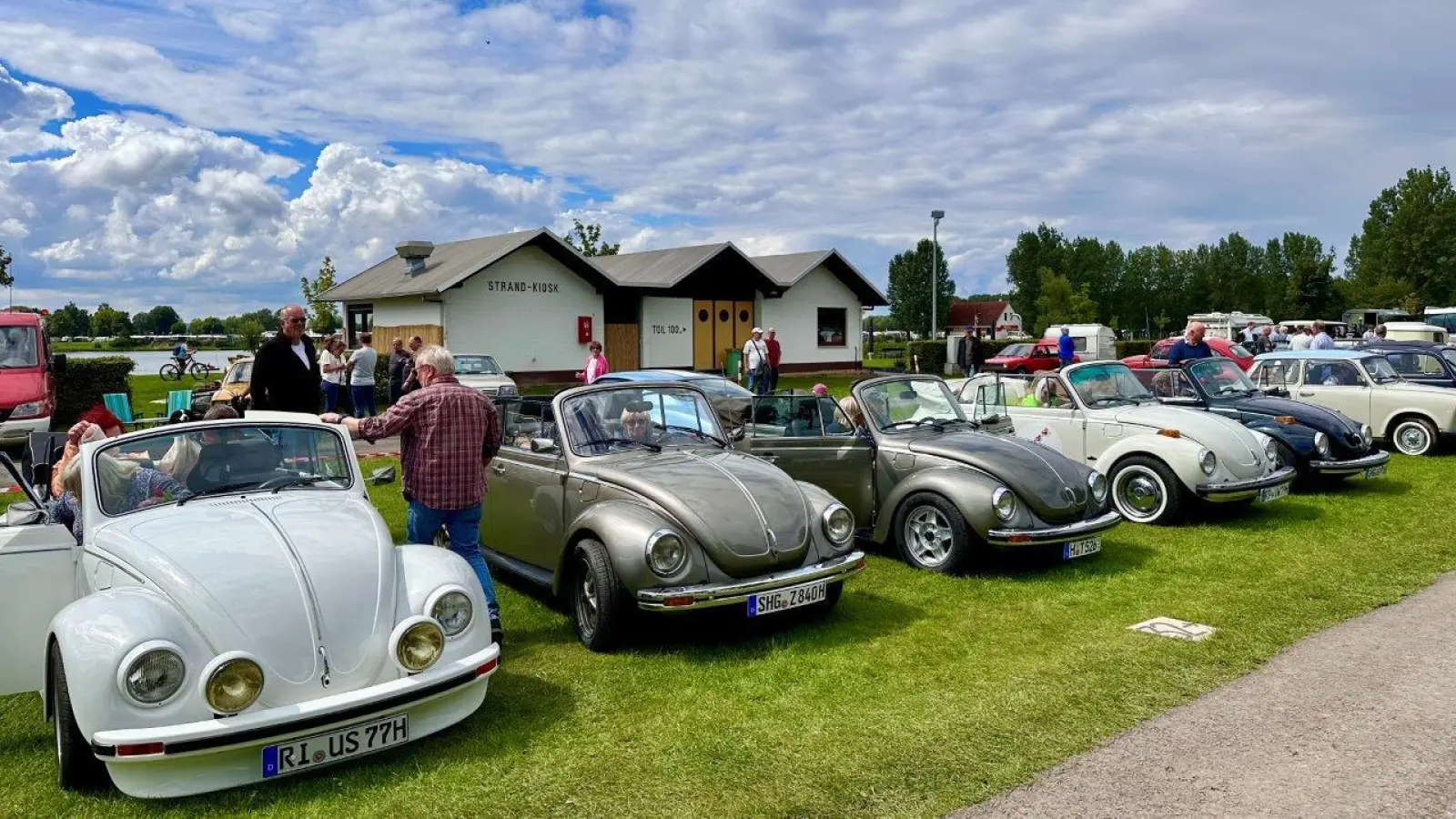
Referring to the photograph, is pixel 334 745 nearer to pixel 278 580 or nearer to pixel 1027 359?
pixel 278 580

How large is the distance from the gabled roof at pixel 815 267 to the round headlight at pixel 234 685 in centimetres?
3066

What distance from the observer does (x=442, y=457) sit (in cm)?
589

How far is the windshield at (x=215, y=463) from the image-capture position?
198 inches

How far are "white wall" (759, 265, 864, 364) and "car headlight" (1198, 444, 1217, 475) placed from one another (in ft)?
85.8

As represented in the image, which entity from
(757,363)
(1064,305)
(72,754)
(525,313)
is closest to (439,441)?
(72,754)

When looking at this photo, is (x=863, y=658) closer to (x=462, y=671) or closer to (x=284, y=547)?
(x=462, y=671)

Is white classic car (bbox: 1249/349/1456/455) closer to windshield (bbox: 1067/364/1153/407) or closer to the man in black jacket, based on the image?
windshield (bbox: 1067/364/1153/407)

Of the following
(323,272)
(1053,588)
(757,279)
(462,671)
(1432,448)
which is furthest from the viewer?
(323,272)

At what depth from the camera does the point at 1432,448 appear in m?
13.8

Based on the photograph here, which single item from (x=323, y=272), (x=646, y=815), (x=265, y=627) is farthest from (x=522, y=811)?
(x=323, y=272)

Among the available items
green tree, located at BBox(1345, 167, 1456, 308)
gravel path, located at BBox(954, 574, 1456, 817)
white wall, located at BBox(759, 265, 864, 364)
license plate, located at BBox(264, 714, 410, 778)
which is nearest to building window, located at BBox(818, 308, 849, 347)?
white wall, located at BBox(759, 265, 864, 364)

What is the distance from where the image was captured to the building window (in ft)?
123

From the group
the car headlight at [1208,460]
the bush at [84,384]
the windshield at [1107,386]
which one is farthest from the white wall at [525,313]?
the car headlight at [1208,460]

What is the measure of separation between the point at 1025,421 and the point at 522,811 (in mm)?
8335
